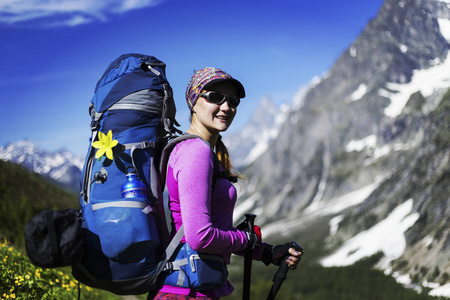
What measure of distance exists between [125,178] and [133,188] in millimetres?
171

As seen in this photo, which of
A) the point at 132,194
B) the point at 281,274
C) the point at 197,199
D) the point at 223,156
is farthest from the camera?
the point at 223,156

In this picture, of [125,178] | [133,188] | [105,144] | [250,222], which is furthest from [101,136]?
[250,222]

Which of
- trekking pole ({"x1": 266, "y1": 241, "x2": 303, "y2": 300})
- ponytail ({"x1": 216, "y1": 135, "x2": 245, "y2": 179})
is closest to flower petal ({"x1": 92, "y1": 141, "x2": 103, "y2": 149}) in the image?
ponytail ({"x1": 216, "y1": 135, "x2": 245, "y2": 179})

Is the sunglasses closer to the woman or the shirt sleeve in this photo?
the woman

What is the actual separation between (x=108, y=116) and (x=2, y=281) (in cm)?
616

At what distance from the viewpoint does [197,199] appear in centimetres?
379

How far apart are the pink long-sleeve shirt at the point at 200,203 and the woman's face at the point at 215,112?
39 centimetres

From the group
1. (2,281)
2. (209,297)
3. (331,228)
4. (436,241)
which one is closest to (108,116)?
(209,297)

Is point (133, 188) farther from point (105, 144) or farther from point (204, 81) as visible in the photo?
point (204, 81)

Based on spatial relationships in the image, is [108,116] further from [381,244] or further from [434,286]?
[381,244]

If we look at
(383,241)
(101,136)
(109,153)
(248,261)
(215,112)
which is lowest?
(383,241)

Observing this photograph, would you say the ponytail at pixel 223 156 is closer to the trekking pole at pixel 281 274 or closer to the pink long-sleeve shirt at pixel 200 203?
the pink long-sleeve shirt at pixel 200 203

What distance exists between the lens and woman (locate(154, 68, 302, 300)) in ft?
12.5

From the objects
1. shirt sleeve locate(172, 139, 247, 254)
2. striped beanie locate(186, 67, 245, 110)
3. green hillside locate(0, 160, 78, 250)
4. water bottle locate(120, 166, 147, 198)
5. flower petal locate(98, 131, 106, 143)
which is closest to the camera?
shirt sleeve locate(172, 139, 247, 254)
